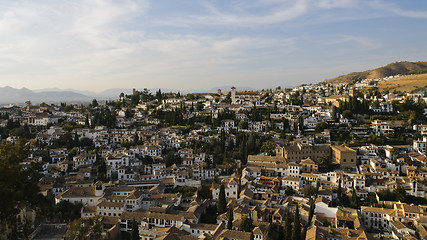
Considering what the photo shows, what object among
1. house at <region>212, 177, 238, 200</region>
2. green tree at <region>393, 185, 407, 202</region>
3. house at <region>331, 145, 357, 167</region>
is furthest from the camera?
house at <region>331, 145, 357, 167</region>

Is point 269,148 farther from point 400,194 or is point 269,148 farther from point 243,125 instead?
point 400,194

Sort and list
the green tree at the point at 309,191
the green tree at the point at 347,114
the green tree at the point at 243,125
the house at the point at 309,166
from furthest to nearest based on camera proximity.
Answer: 1. the green tree at the point at 347,114
2. the green tree at the point at 243,125
3. the house at the point at 309,166
4. the green tree at the point at 309,191

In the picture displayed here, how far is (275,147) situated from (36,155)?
2418 cm

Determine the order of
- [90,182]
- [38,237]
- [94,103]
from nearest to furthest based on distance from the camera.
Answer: [38,237], [90,182], [94,103]

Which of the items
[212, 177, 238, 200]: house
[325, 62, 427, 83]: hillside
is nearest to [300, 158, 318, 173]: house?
[212, 177, 238, 200]: house

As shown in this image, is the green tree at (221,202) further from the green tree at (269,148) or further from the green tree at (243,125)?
the green tree at (243,125)

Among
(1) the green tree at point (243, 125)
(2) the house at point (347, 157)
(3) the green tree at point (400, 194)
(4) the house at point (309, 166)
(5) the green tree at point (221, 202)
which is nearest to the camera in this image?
(5) the green tree at point (221, 202)

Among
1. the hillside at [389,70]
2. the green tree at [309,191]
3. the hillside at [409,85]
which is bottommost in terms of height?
the green tree at [309,191]

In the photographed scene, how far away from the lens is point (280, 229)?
20391 mm

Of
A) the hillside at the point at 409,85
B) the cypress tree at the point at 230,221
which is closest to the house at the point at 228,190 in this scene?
the cypress tree at the point at 230,221

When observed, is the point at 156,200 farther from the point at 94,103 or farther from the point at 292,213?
the point at 94,103

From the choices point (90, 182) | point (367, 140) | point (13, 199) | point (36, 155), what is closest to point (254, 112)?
point (367, 140)

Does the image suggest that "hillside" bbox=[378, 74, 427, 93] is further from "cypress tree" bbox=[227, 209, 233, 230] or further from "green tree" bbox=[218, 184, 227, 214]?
"cypress tree" bbox=[227, 209, 233, 230]

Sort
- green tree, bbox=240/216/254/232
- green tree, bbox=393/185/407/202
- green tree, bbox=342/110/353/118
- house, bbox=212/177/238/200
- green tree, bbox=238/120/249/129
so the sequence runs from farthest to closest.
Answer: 1. green tree, bbox=342/110/353/118
2. green tree, bbox=238/120/249/129
3. house, bbox=212/177/238/200
4. green tree, bbox=393/185/407/202
5. green tree, bbox=240/216/254/232
